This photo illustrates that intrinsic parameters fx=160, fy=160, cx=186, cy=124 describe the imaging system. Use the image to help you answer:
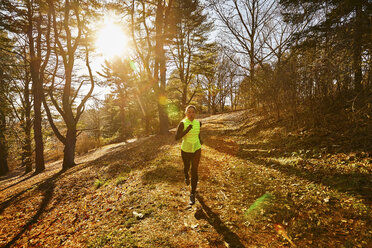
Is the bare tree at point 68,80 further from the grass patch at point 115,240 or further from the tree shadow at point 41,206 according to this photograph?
the grass patch at point 115,240

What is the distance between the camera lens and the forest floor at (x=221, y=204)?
2961 millimetres

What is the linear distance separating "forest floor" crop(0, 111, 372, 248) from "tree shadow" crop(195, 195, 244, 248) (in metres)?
0.02

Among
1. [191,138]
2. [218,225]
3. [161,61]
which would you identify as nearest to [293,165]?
[218,225]

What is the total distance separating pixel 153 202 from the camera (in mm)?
4328

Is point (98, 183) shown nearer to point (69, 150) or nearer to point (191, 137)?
point (191, 137)

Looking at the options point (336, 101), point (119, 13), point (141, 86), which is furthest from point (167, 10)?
point (336, 101)

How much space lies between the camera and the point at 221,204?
4.07 meters

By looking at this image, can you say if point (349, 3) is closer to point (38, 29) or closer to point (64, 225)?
point (64, 225)

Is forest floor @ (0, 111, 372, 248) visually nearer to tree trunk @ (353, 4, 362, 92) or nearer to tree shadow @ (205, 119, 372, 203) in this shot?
tree shadow @ (205, 119, 372, 203)

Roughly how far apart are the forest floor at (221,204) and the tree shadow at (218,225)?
2 cm

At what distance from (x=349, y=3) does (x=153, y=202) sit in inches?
343

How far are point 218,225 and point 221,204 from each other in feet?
2.46

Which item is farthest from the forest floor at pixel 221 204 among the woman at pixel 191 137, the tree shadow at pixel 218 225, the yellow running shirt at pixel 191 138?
the yellow running shirt at pixel 191 138

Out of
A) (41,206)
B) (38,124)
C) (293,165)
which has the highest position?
(38,124)
